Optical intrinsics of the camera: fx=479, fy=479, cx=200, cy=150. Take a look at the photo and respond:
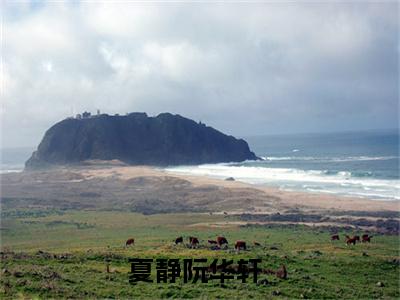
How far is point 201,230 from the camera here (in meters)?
46.3

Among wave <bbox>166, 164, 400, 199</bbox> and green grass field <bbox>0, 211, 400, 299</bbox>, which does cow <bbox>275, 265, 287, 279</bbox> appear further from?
wave <bbox>166, 164, 400, 199</bbox>

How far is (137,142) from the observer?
167000mm

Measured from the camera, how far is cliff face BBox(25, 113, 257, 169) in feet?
516

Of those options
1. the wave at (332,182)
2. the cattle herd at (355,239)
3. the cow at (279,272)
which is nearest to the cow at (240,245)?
the cow at (279,272)

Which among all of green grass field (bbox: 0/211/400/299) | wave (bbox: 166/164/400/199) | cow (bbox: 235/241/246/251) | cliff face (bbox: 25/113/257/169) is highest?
cliff face (bbox: 25/113/257/169)

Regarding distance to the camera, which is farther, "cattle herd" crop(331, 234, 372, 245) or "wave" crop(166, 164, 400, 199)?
"wave" crop(166, 164, 400, 199)

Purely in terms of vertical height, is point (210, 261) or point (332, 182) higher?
point (332, 182)

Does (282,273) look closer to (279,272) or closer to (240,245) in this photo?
(279,272)

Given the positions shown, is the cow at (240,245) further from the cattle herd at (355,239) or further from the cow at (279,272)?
the cattle herd at (355,239)

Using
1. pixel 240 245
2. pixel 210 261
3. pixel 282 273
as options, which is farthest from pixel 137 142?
pixel 282 273

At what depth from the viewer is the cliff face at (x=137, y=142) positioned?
15738 cm

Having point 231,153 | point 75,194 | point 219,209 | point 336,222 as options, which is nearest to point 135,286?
point 336,222

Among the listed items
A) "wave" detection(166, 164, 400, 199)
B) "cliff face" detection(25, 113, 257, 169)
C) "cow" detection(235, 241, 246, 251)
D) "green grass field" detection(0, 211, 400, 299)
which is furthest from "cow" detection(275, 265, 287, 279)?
"cliff face" detection(25, 113, 257, 169)

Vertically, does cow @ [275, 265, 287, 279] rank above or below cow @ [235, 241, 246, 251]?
below
